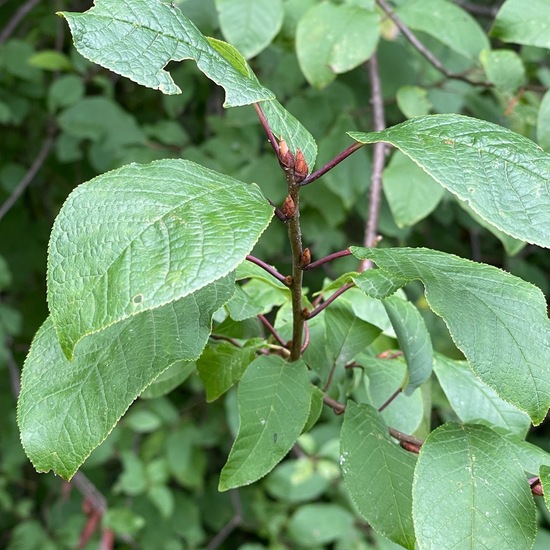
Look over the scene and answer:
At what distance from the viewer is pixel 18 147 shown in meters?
2.50

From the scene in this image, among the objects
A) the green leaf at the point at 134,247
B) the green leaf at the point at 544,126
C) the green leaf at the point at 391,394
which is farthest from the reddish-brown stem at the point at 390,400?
the green leaf at the point at 544,126

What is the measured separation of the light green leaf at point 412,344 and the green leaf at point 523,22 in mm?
723

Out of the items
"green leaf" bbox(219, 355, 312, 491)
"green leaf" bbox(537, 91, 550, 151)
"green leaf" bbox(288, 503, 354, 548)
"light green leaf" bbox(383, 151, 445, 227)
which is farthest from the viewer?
"green leaf" bbox(288, 503, 354, 548)

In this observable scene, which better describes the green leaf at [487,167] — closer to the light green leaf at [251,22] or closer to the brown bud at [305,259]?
the brown bud at [305,259]

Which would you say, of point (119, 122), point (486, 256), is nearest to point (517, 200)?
point (119, 122)

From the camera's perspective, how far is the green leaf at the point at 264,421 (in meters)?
0.66

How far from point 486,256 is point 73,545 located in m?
1.72

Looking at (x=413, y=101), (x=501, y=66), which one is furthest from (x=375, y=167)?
(x=501, y=66)

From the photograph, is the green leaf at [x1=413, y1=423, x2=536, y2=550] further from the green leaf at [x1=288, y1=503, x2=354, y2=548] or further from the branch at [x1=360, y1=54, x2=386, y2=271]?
the green leaf at [x1=288, y1=503, x2=354, y2=548]

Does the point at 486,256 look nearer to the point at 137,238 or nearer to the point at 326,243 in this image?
the point at 326,243

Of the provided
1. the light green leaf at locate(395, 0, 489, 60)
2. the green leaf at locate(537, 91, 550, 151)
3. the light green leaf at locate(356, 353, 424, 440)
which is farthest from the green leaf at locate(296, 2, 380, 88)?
the light green leaf at locate(356, 353, 424, 440)

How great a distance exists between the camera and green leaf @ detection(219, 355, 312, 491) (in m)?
0.66

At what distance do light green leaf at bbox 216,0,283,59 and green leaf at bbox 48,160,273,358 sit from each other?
0.86m

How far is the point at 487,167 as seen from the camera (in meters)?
0.53
